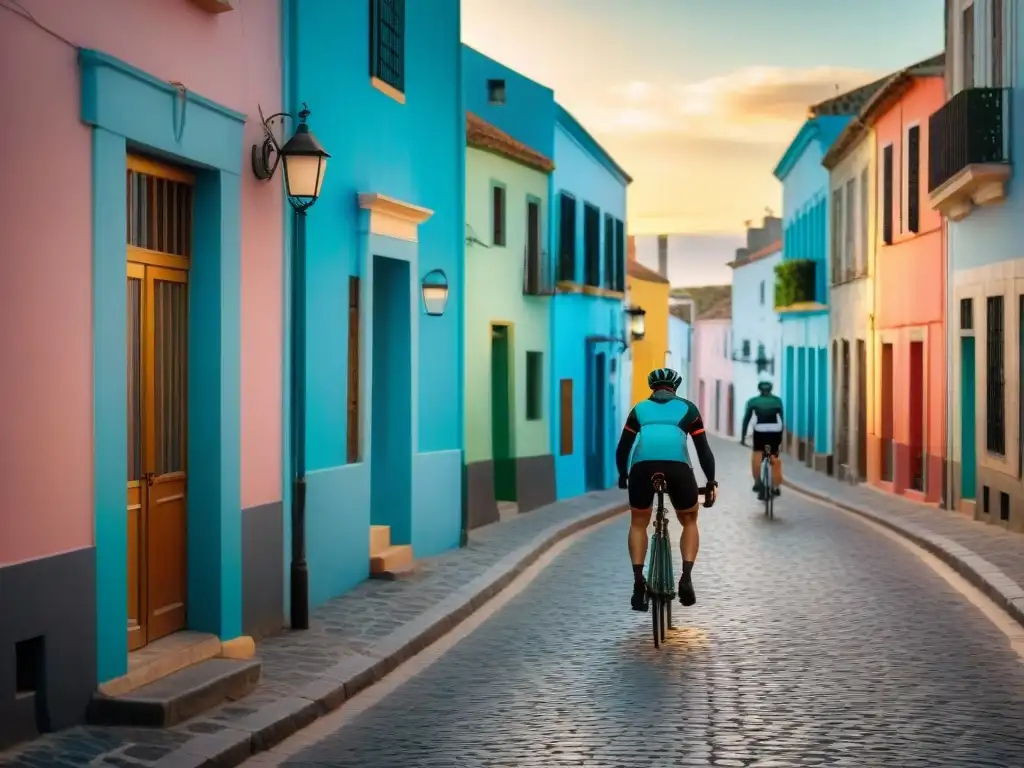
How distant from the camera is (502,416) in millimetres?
25531

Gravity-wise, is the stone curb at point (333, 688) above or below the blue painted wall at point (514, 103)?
below

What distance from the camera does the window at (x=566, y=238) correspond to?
1145 inches

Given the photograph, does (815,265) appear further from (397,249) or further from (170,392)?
(170,392)

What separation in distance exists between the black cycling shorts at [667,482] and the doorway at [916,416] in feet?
52.6

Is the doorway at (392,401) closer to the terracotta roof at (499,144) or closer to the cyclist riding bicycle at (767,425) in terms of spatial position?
the terracotta roof at (499,144)

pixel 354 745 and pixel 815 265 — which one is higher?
pixel 815 265

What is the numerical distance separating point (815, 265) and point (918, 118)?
13302mm

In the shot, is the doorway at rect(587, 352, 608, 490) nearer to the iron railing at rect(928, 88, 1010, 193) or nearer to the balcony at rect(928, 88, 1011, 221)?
the balcony at rect(928, 88, 1011, 221)

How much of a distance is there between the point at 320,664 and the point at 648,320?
53.6 m

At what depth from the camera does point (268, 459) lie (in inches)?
440

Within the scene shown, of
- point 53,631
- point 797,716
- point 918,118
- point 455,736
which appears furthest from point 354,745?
point 918,118

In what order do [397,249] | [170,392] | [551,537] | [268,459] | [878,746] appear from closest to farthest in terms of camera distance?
[878,746] < [170,392] < [268,459] < [397,249] < [551,537]

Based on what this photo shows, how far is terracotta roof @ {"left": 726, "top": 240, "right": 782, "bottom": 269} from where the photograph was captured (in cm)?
5550

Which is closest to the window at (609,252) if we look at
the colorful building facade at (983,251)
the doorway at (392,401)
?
the colorful building facade at (983,251)
